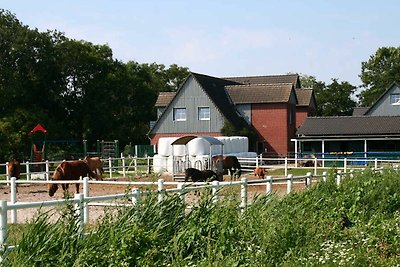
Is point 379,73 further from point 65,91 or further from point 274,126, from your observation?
point 65,91

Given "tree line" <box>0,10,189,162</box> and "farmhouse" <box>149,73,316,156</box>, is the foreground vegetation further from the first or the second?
"farmhouse" <box>149,73,316,156</box>

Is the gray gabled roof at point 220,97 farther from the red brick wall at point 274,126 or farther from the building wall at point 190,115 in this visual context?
the red brick wall at point 274,126

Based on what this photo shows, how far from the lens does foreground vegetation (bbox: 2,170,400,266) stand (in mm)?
7582

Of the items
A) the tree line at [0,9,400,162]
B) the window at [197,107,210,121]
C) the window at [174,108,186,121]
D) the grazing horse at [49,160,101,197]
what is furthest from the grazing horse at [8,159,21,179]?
the window at [174,108,186,121]

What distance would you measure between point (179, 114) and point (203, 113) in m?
2.28

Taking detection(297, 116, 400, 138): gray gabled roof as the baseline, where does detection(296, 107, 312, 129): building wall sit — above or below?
above

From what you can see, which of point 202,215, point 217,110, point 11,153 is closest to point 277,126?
point 217,110

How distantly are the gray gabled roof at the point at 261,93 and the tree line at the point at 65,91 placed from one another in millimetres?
11802

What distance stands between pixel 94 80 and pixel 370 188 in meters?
51.0

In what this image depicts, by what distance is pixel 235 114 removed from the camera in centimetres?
5938

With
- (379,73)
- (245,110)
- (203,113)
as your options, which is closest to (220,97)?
(245,110)

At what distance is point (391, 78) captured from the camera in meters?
94.0

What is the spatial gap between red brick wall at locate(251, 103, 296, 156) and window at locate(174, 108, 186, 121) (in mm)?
5960

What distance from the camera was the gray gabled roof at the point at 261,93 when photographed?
57.7 metres
